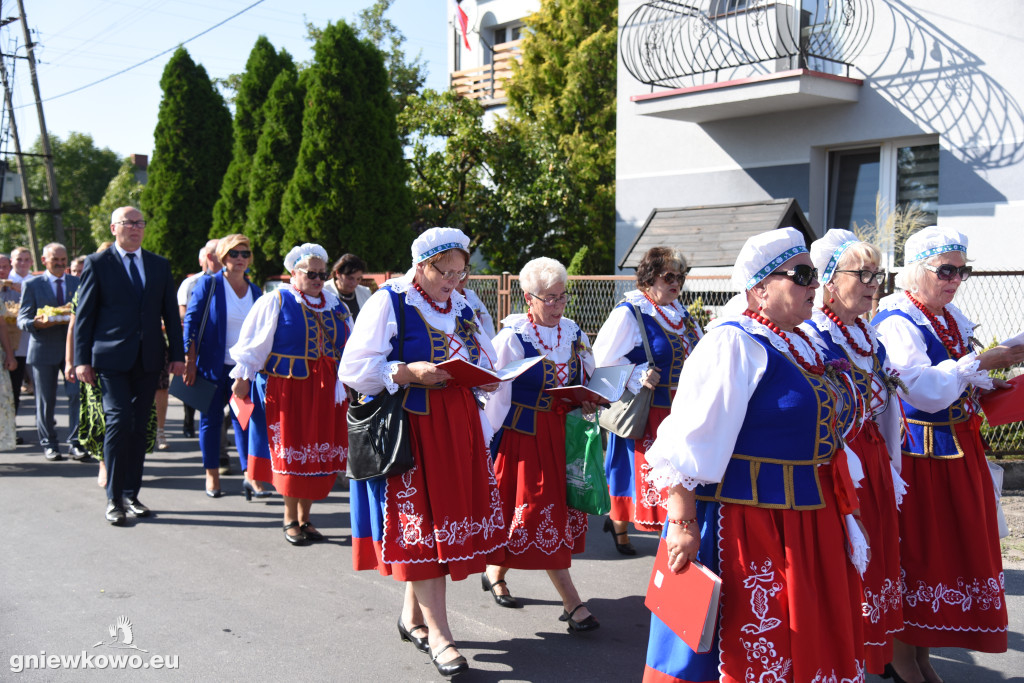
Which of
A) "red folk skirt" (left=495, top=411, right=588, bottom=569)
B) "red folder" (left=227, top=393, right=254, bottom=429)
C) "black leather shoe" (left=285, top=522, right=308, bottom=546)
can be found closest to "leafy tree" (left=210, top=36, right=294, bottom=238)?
"red folder" (left=227, top=393, right=254, bottom=429)

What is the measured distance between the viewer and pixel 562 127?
20.4 m

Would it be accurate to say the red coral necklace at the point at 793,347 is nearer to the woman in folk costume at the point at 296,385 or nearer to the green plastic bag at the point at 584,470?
the green plastic bag at the point at 584,470

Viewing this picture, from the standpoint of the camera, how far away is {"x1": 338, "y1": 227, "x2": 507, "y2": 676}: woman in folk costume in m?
4.17

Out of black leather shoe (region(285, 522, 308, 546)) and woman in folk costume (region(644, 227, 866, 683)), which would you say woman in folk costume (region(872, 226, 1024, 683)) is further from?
black leather shoe (region(285, 522, 308, 546))

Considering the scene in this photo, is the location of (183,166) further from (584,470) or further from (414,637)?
(414,637)

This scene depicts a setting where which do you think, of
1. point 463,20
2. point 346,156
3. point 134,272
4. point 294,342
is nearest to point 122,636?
point 294,342

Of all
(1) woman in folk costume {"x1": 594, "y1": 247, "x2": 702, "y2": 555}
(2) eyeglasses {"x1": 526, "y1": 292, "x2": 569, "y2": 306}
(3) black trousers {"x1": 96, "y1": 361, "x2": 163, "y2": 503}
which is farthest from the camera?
(3) black trousers {"x1": 96, "y1": 361, "x2": 163, "y2": 503}

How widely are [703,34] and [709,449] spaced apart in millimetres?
10770

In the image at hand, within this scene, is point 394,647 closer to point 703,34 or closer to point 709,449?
point 709,449

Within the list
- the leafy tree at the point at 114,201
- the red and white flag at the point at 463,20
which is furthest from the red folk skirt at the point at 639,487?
the leafy tree at the point at 114,201

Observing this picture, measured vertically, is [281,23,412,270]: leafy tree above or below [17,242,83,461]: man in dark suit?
above

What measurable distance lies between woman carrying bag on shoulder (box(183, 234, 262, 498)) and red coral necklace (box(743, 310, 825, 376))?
527 cm

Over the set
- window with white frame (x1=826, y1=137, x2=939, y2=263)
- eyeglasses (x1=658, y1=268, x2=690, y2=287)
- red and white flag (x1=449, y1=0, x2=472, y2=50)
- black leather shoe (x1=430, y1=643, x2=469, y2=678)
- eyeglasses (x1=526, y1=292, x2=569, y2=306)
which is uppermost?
red and white flag (x1=449, y1=0, x2=472, y2=50)

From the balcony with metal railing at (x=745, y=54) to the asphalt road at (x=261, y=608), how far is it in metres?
6.53
